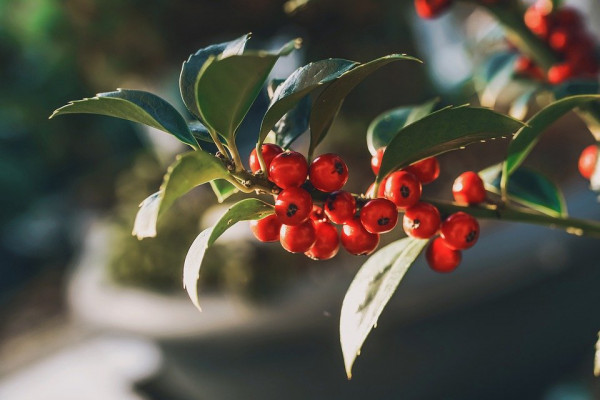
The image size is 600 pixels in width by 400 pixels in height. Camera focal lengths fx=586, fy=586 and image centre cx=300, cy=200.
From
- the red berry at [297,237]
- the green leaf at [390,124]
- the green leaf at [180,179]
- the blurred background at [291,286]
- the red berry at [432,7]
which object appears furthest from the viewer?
the blurred background at [291,286]

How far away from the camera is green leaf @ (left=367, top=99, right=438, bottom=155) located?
52 cm

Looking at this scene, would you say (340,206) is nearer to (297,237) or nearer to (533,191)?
(297,237)

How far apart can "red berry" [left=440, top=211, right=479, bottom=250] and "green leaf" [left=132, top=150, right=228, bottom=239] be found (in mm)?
182

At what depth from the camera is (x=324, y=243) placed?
43 cm

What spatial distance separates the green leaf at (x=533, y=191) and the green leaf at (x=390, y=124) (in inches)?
3.7

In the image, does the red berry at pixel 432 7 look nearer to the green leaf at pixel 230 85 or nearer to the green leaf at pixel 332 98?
the green leaf at pixel 332 98

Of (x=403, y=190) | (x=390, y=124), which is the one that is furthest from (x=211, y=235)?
(x=390, y=124)

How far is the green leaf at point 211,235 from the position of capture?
1.14ft

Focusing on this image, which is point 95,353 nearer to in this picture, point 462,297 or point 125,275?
point 125,275

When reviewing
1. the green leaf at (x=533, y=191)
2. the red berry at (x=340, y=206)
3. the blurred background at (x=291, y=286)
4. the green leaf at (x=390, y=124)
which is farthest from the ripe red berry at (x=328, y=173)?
the blurred background at (x=291, y=286)

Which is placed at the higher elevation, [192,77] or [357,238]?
[192,77]

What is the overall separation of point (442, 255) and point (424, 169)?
74 millimetres

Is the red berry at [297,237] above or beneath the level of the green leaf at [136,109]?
beneath

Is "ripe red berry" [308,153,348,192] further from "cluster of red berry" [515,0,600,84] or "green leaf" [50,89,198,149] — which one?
"cluster of red berry" [515,0,600,84]
